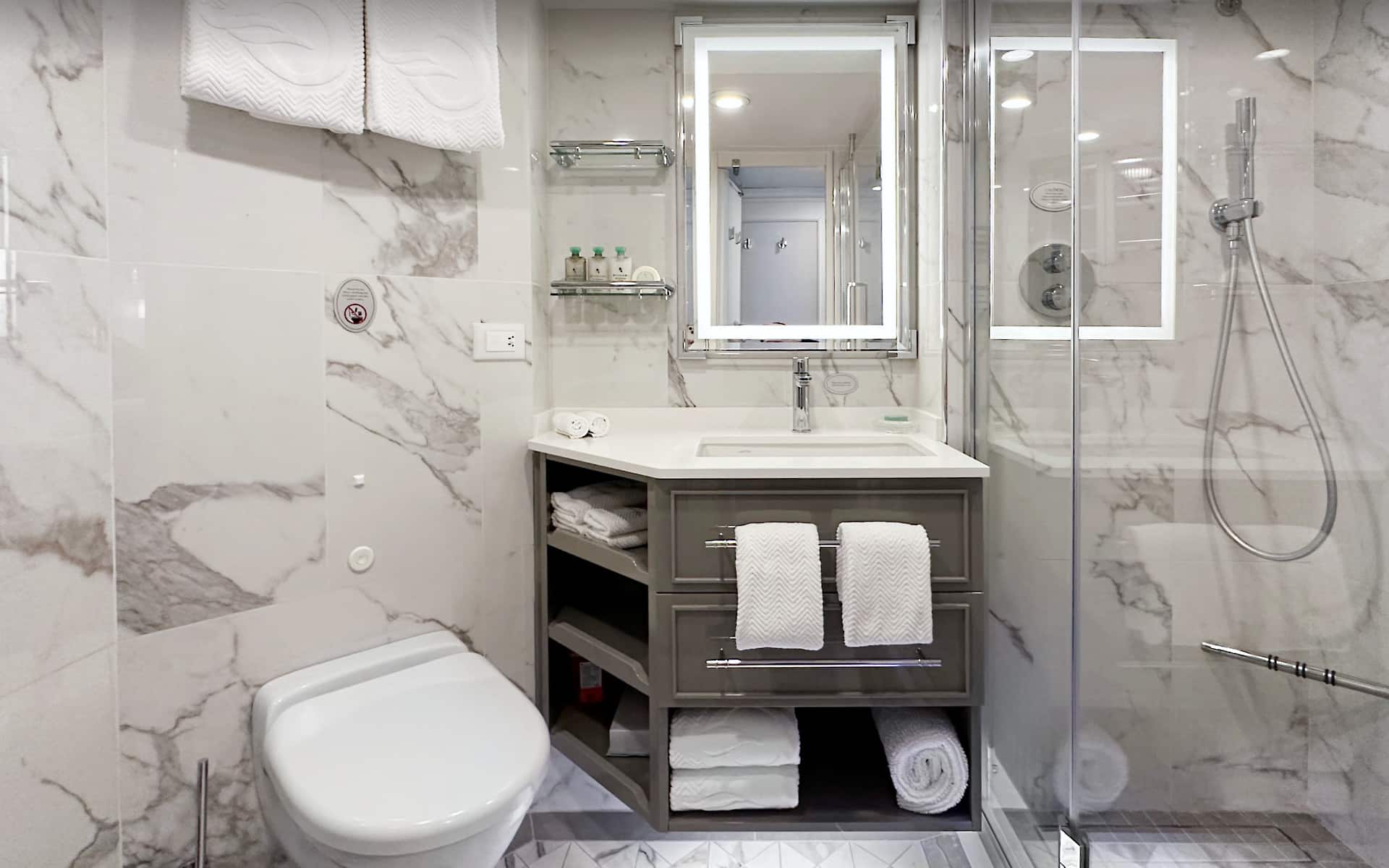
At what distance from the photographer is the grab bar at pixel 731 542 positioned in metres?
1.35

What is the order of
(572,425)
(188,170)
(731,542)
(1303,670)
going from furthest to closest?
(572,425) < (731,542) < (188,170) < (1303,670)

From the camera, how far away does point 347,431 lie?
4.71 feet

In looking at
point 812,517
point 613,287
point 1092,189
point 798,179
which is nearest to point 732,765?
point 812,517

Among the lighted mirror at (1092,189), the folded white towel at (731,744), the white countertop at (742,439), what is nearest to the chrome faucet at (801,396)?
the white countertop at (742,439)

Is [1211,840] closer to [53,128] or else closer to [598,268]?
[598,268]

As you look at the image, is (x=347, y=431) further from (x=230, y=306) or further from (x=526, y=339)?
(x=526, y=339)

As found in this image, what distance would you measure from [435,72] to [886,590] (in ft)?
4.61

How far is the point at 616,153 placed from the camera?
183cm

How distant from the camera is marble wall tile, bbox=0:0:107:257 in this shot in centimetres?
105

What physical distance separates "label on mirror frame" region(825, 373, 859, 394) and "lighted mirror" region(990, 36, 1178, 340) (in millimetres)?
510

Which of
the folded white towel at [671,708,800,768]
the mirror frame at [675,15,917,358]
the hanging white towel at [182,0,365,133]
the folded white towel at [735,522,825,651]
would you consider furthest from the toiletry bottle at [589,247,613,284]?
the folded white towel at [671,708,800,768]

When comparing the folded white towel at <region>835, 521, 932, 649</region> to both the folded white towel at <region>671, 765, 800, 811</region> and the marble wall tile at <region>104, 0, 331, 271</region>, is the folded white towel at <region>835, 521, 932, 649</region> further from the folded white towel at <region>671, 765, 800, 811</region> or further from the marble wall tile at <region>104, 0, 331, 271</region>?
the marble wall tile at <region>104, 0, 331, 271</region>

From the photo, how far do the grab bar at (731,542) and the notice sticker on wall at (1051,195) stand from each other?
2.17 feet

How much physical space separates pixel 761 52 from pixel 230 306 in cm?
144
